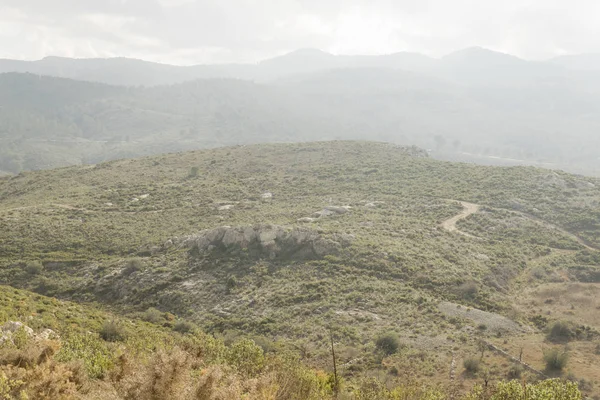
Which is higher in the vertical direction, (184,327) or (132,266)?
(132,266)

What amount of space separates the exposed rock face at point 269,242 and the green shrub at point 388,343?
19.5 meters

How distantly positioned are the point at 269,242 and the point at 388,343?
80.3ft

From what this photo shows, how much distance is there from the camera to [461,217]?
69875 millimetres

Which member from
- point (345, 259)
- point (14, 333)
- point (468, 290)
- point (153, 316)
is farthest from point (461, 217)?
point (14, 333)

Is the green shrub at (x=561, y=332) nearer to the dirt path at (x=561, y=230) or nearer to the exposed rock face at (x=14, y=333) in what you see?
the dirt path at (x=561, y=230)

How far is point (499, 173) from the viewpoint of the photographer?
93.2m

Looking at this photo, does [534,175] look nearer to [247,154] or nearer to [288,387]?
[247,154]

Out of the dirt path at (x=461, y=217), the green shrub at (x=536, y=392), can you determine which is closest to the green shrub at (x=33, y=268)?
the green shrub at (x=536, y=392)

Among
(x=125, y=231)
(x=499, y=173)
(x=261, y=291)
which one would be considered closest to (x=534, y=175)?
(x=499, y=173)

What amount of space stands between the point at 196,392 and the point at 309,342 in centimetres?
2500

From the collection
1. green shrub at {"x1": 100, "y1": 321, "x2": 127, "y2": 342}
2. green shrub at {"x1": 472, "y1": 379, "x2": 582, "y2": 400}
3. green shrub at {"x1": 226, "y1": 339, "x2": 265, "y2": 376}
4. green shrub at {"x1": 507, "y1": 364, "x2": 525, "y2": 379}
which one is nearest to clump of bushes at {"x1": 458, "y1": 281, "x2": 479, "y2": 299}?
green shrub at {"x1": 507, "y1": 364, "x2": 525, "y2": 379}

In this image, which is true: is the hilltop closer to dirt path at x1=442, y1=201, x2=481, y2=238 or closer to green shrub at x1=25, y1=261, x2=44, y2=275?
green shrub at x1=25, y1=261, x2=44, y2=275

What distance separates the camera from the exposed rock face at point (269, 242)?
5412 cm

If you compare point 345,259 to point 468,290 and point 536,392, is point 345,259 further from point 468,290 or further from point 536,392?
point 536,392
